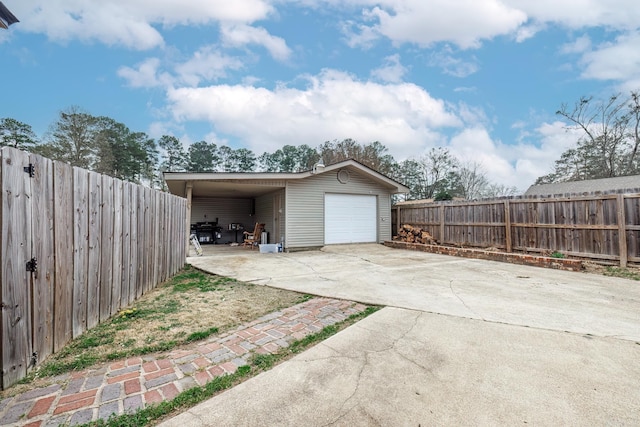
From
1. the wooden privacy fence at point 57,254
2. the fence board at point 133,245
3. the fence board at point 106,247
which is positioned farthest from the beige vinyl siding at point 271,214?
the fence board at point 106,247

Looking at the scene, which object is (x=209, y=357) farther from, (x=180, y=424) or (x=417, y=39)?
(x=417, y=39)

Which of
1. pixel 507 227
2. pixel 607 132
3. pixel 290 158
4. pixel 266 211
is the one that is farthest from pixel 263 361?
pixel 290 158

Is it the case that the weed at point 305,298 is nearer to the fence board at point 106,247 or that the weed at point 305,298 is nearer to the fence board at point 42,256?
the fence board at point 106,247

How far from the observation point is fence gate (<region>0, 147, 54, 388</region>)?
71.4 inches

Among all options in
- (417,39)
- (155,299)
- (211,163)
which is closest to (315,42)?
(417,39)

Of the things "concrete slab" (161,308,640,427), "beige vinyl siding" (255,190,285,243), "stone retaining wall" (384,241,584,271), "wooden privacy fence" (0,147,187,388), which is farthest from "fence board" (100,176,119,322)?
"stone retaining wall" (384,241,584,271)

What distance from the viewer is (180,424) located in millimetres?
1485

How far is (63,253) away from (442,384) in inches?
125

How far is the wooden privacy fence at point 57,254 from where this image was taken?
6.10 ft

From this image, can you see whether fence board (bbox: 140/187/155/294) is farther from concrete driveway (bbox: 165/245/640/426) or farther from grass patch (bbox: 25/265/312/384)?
concrete driveway (bbox: 165/245/640/426)

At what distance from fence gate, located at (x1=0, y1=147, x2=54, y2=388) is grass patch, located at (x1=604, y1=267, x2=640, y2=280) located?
875 centimetres

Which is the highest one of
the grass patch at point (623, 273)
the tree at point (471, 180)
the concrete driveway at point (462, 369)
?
the tree at point (471, 180)

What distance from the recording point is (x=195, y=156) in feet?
102

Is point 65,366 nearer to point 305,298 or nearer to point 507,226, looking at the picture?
point 305,298
